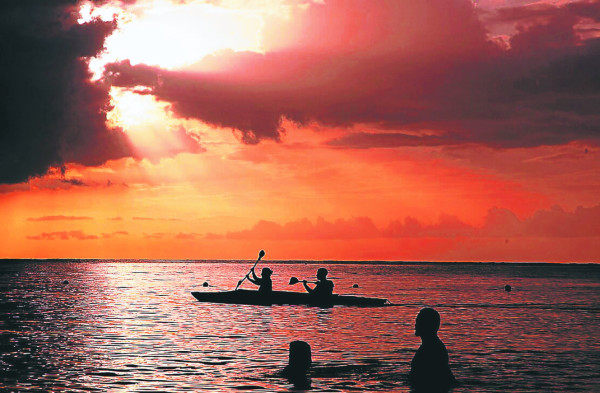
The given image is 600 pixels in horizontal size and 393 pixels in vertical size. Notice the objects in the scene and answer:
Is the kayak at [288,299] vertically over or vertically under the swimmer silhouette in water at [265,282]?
under

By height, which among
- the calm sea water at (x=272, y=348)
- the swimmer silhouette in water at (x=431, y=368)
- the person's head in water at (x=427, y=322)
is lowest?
the calm sea water at (x=272, y=348)

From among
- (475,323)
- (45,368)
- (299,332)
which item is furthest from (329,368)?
(475,323)

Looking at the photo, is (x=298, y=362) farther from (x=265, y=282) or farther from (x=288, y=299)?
(x=288, y=299)

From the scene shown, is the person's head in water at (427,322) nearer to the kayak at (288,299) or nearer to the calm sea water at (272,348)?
the calm sea water at (272,348)

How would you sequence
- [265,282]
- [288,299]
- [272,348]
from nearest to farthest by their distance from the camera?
[272,348]
[265,282]
[288,299]

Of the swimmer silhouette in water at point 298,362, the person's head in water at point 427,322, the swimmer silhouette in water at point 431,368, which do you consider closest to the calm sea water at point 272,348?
the swimmer silhouette in water at point 298,362

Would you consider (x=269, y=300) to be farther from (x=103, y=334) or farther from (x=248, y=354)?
(x=248, y=354)

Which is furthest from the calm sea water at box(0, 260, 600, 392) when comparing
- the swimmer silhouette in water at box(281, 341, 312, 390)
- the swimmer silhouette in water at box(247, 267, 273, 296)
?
the swimmer silhouette in water at box(247, 267, 273, 296)

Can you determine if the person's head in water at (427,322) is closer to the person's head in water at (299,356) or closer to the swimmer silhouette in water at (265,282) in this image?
the person's head in water at (299,356)

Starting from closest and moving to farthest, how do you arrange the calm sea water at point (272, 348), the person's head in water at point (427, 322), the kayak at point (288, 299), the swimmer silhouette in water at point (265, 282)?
1. the person's head in water at point (427, 322)
2. the calm sea water at point (272, 348)
3. the swimmer silhouette in water at point (265, 282)
4. the kayak at point (288, 299)

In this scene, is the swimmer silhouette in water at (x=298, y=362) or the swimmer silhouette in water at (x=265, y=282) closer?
the swimmer silhouette in water at (x=298, y=362)

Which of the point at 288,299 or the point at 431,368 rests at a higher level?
the point at 431,368

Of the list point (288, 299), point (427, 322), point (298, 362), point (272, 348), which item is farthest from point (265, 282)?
point (427, 322)

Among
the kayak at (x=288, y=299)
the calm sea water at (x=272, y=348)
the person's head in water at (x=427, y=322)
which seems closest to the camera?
the person's head in water at (x=427, y=322)
